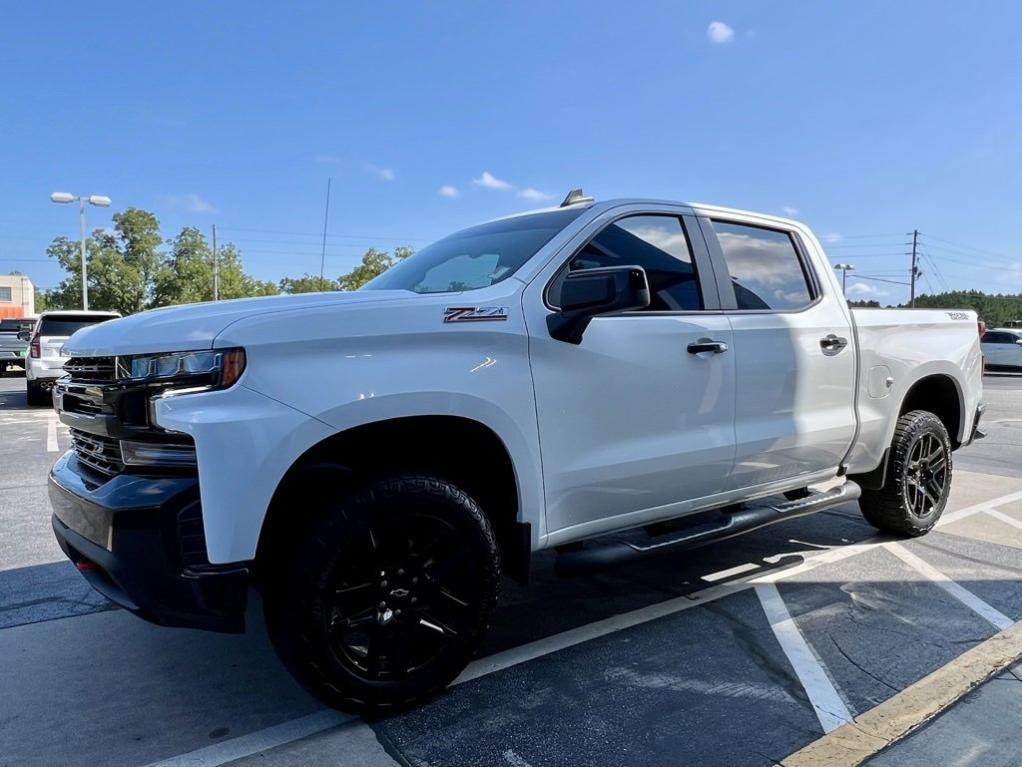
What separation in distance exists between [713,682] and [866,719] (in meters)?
0.55

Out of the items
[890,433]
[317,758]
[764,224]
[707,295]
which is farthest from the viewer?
[890,433]

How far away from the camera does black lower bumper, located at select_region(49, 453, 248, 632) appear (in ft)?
7.44

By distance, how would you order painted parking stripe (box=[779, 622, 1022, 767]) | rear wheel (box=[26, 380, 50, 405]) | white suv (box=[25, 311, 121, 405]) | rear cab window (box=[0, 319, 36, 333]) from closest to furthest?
1. painted parking stripe (box=[779, 622, 1022, 767])
2. white suv (box=[25, 311, 121, 405])
3. rear wheel (box=[26, 380, 50, 405])
4. rear cab window (box=[0, 319, 36, 333])

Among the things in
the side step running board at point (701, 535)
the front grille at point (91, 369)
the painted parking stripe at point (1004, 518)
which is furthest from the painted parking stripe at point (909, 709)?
the front grille at point (91, 369)

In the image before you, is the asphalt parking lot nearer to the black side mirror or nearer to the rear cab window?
the black side mirror

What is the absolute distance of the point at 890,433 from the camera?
14.9ft

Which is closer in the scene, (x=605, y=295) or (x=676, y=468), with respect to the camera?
(x=605, y=295)

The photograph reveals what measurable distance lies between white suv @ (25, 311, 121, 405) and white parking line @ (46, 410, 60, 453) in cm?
113

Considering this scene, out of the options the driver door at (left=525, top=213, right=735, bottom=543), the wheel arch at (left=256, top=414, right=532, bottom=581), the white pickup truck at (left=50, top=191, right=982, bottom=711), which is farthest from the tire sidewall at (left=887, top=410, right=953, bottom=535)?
the wheel arch at (left=256, top=414, right=532, bottom=581)

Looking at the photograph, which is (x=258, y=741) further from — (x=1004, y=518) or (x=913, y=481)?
(x=1004, y=518)

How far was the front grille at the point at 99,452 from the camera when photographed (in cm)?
252

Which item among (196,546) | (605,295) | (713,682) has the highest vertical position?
(605,295)

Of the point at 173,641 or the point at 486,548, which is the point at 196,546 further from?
the point at 173,641

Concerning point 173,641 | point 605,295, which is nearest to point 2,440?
point 173,641
